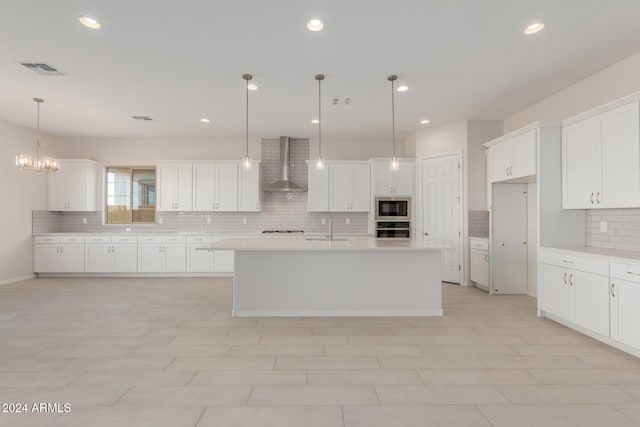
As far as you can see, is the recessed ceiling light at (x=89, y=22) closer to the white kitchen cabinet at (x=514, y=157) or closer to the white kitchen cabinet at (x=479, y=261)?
the white kitchen cabinet at (x=514, y=157)

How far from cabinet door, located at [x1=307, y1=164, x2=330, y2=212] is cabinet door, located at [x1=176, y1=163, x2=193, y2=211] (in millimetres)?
2466

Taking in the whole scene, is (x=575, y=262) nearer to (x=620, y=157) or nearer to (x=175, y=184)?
(x=620, y=157)

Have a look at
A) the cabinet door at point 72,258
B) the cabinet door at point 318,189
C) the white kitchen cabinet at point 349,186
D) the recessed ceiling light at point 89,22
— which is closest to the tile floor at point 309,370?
the cabinet door at point 72,258

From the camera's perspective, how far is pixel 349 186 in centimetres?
726

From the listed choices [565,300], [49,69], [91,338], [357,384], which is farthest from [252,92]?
[565,300]

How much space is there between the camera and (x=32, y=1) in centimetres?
274

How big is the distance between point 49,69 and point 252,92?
7.62 feet

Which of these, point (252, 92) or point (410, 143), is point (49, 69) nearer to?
point (252, 92)

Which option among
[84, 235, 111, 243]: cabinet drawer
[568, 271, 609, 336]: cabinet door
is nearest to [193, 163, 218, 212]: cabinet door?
[84, 235, 111, 243]: cabinet drawer

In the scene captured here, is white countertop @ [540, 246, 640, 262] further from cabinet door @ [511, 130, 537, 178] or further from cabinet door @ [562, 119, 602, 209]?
cabinet door @ [511, 130, 537, 178]

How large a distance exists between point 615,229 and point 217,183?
21.0 feet

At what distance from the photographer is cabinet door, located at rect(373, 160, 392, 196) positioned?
23.0 feet

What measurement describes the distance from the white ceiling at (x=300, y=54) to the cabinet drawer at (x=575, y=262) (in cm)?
213

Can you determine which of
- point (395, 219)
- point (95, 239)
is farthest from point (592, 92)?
point (95, 239)
